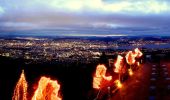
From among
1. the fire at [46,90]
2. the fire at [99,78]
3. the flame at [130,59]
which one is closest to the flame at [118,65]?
the flame at [130,59]

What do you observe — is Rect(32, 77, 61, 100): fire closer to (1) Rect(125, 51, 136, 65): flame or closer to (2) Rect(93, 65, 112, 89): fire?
(2) Rect(93, 65, 112, 89): fire

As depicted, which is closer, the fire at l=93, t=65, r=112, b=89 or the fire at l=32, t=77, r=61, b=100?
the fire at l=32, t=77, r=61, b=100

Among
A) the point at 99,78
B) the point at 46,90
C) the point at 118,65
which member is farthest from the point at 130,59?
the point at 46,90

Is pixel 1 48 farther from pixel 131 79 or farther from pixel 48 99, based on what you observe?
pixel 48 99

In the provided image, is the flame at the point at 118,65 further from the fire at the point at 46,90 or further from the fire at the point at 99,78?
the fire at the point at 46,90

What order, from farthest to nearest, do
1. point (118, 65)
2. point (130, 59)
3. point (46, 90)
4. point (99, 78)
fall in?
1. point (130, 59)
2. point (118, 65)
3. point (99, 78)
4. point (46, 90)

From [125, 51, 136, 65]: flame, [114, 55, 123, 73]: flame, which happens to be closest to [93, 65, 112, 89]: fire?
[114, 55, 123, 73]: flame

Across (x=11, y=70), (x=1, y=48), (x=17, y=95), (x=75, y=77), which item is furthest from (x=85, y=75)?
(x=1, y=48)

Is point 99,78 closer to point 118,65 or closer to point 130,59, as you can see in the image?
point 118,65

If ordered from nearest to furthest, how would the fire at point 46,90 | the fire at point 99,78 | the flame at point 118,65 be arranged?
1. the fire at point 46,90
2. the fire at point 99,78
3. the flame at point 118,65
